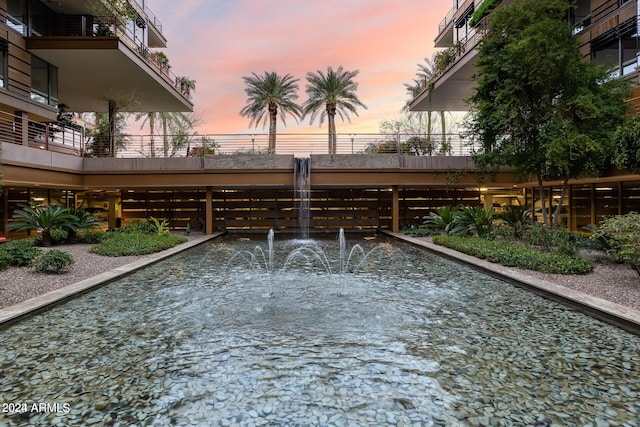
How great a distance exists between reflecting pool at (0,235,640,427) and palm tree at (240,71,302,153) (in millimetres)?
24151

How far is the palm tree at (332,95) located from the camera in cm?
2815

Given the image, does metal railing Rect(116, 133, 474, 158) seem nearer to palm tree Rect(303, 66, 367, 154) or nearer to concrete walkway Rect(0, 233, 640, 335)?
concrete walkway Rect(0, 233, 640, 335)

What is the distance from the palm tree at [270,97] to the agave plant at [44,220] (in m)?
18.9

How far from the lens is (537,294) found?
21.8 ft

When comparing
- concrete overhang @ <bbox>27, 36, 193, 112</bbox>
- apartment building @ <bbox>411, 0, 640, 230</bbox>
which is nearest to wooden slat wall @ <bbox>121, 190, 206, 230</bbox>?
concrete overhang @ <bbox>27, 36, 193, 112</bbox>

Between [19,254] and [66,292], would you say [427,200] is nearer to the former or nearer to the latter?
[66,292]

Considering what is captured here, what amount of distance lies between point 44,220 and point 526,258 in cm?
1461

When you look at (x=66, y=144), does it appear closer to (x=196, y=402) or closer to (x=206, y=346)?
(x=206, y=346)

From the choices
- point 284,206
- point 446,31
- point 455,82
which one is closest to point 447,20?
point 446,31

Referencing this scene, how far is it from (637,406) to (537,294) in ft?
12.7

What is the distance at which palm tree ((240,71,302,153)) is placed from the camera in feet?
93.0

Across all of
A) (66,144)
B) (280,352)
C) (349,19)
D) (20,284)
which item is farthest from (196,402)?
(349,19)

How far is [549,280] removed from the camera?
288 inches

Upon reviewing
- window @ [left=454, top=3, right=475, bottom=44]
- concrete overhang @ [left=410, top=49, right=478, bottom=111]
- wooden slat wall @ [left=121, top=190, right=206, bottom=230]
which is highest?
window @ [left=454, top=3, right=475, bottom=44]
